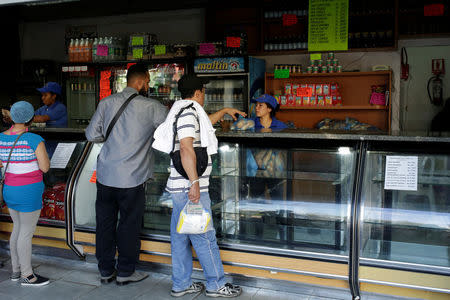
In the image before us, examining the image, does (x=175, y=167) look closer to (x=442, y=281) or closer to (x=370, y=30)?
(x=442, y=281)

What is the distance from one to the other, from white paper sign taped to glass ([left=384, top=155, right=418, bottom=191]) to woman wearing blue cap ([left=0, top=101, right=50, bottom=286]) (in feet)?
8.67

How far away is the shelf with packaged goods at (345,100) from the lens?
23.2 ft

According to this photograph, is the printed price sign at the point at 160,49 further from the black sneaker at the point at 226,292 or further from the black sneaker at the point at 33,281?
the black sneaker at the point at 226,292

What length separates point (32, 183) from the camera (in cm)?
386

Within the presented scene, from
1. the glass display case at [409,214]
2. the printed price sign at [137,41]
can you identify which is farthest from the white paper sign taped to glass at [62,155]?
the printed price sign at [137,41]

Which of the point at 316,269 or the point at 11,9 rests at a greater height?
the point at 11,9

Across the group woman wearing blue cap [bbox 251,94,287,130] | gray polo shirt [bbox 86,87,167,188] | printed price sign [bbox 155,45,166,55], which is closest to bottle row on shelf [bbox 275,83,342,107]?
printed price sign [bbox 155,45,166,55]

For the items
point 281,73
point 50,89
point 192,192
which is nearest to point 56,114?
point 50,89

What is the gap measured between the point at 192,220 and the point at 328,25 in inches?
192

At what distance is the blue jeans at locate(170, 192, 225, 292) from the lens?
3.51 m

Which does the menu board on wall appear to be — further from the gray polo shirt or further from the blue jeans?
the blue jeans

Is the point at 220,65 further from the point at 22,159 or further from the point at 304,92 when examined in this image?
the point at 22,159

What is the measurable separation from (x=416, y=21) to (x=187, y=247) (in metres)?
5.29

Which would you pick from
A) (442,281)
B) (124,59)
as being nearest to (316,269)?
(442,281)
